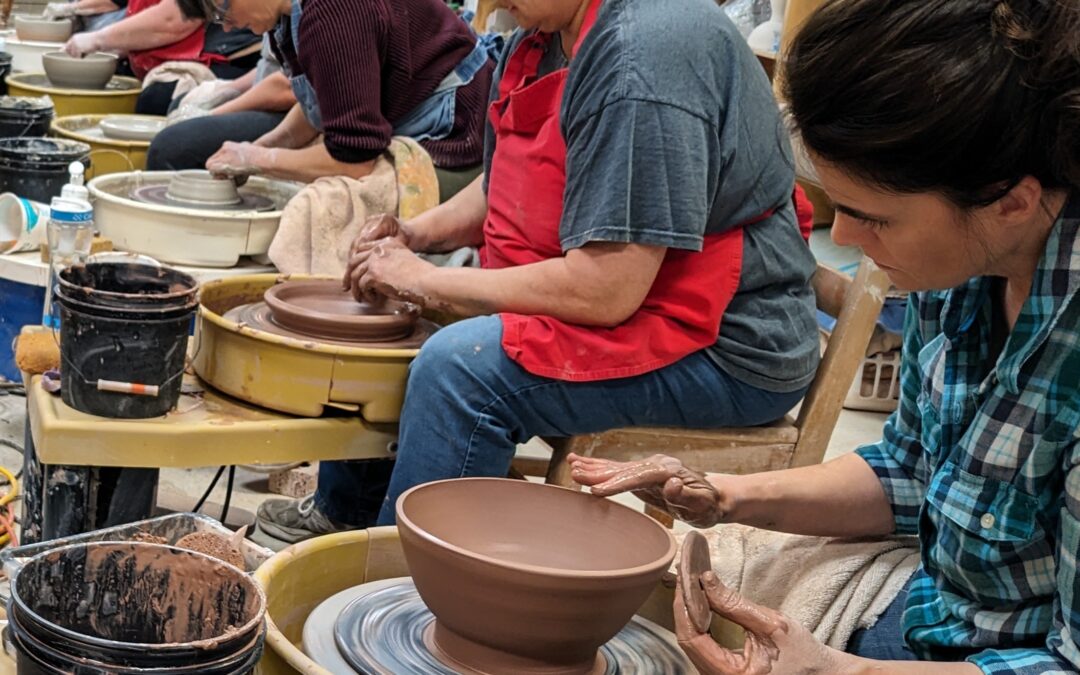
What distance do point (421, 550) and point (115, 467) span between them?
0.91 meters

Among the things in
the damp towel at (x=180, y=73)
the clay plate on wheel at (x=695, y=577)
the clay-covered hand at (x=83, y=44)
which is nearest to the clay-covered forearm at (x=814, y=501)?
the clay plate on wheel at (x=695, y=577)

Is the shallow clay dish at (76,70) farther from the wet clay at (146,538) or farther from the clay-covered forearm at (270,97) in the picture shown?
the wet clay at (146,538)

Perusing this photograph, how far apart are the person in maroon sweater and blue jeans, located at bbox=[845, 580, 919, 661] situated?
2018 millimetres

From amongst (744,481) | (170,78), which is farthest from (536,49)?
(170,78)

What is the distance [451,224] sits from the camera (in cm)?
272

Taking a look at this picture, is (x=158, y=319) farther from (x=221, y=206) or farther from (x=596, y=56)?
(x=221, y=206)

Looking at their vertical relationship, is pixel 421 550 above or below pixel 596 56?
below

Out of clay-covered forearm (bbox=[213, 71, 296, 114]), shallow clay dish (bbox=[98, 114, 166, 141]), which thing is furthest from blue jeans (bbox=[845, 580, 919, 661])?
shallow clay dish (bbox=[98, 114, 166, 141])

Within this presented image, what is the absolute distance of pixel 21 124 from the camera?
3.98 meters

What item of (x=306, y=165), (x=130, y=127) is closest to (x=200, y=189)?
(x=306, y=165)

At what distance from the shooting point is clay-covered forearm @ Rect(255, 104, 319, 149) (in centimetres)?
361

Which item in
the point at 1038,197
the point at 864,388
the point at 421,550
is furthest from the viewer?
the point at 864,388

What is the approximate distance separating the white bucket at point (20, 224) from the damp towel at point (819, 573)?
1953mm

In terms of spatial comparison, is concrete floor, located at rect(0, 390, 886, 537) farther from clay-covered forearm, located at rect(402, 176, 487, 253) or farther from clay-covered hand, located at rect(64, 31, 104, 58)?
clay-covered hand, located at rect(64, 31, 104, 58)
